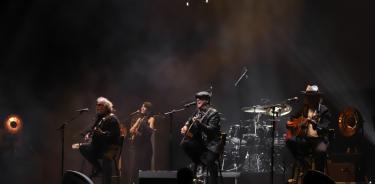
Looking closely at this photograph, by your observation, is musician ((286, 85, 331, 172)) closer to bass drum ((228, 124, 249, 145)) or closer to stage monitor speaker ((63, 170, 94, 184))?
bass drum ((228, 124, 249, 145))

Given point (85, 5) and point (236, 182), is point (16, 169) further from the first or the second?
point (236, 182)

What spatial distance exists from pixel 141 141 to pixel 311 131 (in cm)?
526

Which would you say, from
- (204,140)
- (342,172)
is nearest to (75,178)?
(204,140)

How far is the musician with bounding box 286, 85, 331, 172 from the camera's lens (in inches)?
371

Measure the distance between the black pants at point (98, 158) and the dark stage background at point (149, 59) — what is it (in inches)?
159

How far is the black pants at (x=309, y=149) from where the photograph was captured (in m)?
9.45

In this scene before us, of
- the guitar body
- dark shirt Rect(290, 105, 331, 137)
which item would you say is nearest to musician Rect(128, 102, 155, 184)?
the guitar body

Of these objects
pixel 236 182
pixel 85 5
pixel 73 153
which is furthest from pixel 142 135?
pixel 85 5

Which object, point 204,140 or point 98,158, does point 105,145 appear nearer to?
point 98,158

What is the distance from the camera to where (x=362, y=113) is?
40.2ft

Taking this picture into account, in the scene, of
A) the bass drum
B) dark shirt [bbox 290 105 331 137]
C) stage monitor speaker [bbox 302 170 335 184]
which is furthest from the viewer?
the bass drum

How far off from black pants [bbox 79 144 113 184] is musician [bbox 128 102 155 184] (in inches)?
117

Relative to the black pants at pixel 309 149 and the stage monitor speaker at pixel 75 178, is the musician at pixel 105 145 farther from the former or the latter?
the stage monitor speaker at pixel 75 178

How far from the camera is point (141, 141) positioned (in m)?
13.6
